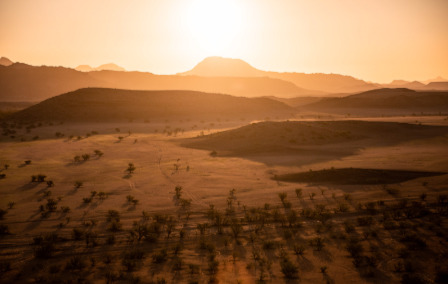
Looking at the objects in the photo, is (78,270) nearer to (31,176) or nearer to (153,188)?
(153,188)

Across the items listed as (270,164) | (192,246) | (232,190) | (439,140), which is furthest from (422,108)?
(192,246)

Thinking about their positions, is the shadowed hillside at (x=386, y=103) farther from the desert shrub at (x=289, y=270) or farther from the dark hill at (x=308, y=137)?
the desert shrub at (x=289, y=270)

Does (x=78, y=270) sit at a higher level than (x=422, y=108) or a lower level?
lower

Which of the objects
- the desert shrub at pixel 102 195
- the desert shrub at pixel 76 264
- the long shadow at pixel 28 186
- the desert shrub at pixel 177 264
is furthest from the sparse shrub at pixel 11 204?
the desert shrub at pixel 177 264

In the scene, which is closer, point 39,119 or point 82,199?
point 82,199

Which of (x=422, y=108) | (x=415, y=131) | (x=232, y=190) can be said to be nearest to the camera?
(x=232, y=190)


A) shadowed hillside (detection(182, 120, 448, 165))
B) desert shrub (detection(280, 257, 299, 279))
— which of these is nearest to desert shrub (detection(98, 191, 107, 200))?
desert shrub (detection(280, 257, 299, 279))

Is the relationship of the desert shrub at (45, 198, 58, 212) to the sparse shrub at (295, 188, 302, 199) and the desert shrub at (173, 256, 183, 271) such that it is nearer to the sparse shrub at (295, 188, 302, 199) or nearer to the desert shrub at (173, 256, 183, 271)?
the desert shrub at (173, 256, 183, 271)
